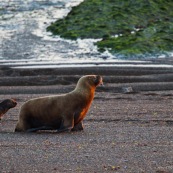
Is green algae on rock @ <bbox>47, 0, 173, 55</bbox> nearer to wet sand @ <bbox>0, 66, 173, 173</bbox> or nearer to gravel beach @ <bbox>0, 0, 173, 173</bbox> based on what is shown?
gravel beach @ <bbox>0, 0, 173, 173</bbox>

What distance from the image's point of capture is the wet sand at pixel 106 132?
9.30 m

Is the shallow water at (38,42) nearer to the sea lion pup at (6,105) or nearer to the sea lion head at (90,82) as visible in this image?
the sea lion pup at (6,105)

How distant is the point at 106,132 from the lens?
473 inches

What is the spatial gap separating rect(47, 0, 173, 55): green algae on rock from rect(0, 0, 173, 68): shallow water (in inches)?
23.8

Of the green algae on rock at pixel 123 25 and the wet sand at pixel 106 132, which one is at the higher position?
the wet sand at pixel 106 132

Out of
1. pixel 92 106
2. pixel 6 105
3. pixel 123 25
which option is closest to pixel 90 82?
pixel 6 105

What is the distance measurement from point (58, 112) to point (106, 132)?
798 millimetres

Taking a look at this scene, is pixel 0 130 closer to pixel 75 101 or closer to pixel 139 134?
pixel 75 101

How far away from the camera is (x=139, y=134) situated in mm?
11711

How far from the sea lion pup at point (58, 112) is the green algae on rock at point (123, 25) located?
41.7ft

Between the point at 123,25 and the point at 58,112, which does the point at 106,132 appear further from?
the point at 123,25

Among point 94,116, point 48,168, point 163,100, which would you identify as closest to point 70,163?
point 48,168

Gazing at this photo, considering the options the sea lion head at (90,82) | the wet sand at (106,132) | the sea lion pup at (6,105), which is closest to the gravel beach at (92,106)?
the wet sand at (106,132)

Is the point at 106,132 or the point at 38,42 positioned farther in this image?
the point at 38,42
